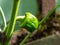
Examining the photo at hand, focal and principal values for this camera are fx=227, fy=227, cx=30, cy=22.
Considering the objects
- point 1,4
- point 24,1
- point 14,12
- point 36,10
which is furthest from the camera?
point 36,10

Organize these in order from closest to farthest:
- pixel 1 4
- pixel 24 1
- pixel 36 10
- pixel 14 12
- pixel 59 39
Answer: pixel 14 12 → pixel 59 39 → pixel 1 4 → pixel 24 1 → pixel 36 10

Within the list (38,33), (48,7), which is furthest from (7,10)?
(48,7)

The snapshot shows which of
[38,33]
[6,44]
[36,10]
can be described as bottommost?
[38,33]

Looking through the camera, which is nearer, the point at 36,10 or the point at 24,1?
the point at 24,1

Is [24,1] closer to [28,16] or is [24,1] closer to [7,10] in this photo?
[7,10]

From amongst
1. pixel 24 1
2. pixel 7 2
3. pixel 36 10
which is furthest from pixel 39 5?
pixel 7 2

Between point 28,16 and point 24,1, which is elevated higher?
point 28,16

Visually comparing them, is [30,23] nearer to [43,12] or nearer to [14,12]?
[14,12]

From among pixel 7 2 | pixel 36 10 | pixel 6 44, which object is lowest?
pixel 36 10

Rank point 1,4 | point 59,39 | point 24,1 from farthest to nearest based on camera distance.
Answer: point 24,1 → point 1,4 → point 59,39
